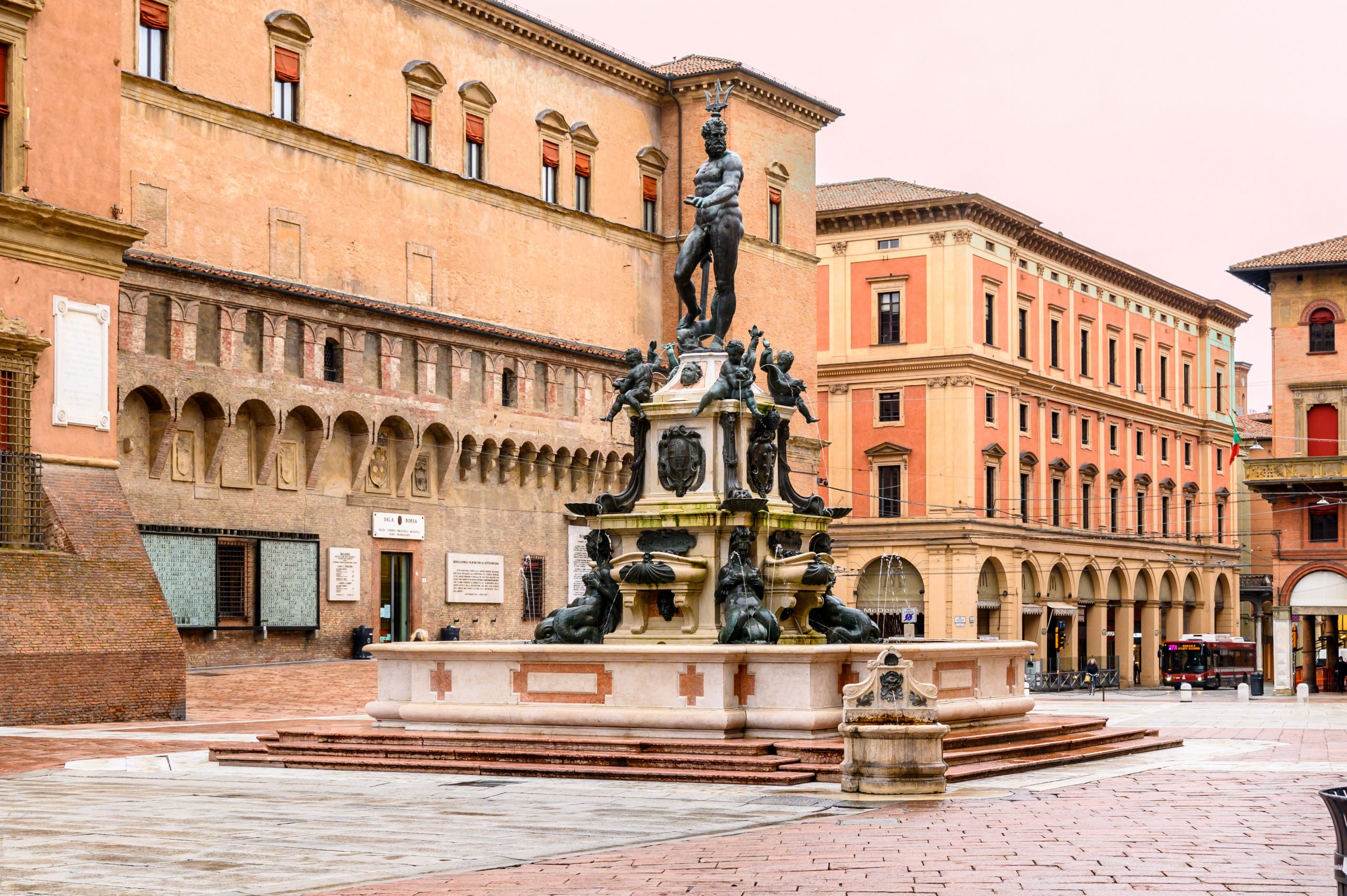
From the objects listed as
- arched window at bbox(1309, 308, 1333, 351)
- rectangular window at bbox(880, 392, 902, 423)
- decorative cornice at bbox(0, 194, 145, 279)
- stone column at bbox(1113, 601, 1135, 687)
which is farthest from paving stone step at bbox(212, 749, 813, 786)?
stone column at bbox(1113, 601, 1135, 687)

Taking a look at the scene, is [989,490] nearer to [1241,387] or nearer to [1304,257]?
[1304,257]

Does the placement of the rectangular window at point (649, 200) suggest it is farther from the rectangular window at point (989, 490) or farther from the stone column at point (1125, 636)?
the stone column at point (1125, 636)

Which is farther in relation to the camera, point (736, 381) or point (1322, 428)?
point (1322, 428)

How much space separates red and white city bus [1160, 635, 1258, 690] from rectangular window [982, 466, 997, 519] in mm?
8121

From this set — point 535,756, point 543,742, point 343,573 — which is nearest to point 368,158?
point 343,573

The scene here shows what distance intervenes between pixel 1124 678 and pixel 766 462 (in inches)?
2311

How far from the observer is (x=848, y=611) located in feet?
62.4

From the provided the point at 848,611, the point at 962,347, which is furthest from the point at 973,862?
the point at 962,347

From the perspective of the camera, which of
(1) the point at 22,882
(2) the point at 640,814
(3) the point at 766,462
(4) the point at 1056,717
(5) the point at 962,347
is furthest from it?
(5) the point at 962,347

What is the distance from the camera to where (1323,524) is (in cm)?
5862

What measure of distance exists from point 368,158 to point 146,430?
10.1 meters

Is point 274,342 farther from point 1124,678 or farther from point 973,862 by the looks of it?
point 1124,678

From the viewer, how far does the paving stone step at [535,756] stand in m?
15.4

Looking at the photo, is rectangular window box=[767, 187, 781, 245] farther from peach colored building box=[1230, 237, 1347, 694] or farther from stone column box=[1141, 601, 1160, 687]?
stone column box=[1141, 601, 1160, 687]
